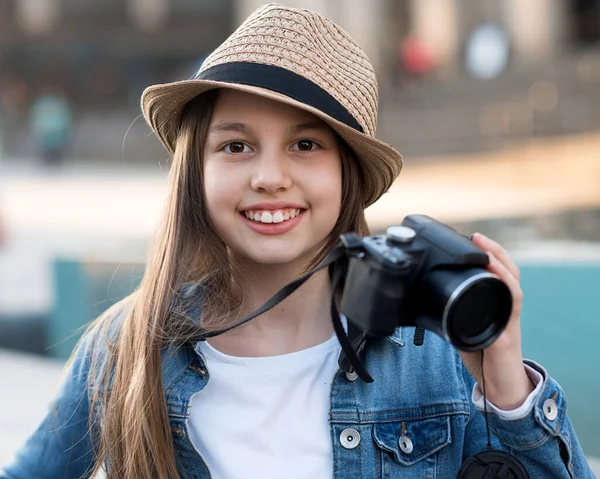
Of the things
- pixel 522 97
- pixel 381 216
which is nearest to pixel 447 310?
pixel 381 216

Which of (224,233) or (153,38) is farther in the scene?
(153,38)

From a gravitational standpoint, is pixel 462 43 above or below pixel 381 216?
above

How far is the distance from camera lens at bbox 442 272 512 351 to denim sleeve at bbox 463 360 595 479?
26cm

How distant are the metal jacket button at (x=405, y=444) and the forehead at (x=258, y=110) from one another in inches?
29.0

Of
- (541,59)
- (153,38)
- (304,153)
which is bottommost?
(304,153)

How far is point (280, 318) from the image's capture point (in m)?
2.12

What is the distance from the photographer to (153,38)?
3531 centimetres

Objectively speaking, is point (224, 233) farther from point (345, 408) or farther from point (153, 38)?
point (153, 38)

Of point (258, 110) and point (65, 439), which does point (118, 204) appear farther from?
point (258, 110)

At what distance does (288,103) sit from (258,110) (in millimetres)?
86

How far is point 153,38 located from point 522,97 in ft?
70.8

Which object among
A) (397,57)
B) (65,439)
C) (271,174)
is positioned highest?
(397,57)

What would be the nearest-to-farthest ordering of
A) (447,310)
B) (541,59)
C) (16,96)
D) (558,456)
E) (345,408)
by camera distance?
(447,310)
(558,456)
(345,408)
(541,59)
(16,96)

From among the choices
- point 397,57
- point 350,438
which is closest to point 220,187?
point 350,438
